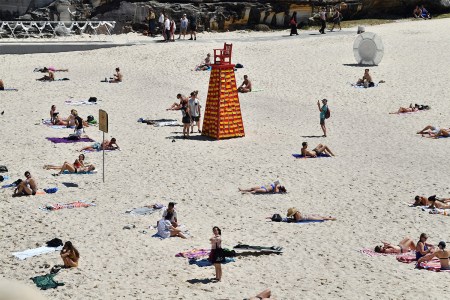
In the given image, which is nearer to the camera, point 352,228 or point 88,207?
point 352,228

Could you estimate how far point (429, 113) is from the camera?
23734 mm

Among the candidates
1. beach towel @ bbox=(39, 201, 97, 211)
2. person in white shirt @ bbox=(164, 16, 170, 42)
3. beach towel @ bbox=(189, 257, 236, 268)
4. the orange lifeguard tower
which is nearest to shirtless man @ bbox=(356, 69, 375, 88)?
the orange lifeguard tower

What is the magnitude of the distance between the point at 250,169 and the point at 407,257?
20.1 feet

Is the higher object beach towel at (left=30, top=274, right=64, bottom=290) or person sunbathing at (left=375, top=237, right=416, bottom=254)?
person sunbathing at (left=375, top=237, right=416, bottom=254)

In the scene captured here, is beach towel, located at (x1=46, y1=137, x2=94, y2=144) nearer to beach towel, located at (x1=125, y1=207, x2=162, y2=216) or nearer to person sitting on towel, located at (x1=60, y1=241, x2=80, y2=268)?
beach towel, located at (x1=125, y1=207, x2=162, y2=216)

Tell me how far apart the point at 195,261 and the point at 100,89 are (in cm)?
1570

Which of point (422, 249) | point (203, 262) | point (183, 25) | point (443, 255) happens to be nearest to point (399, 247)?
point (422, 249)

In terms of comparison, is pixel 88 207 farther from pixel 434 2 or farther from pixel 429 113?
pixel 434 2

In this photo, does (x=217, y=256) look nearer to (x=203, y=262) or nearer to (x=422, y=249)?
(x=203, y=262)

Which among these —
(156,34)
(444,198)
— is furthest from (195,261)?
(156,34)

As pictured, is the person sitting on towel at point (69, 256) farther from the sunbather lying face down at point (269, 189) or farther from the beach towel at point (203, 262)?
the sunbather lying face down at point (269, 189)

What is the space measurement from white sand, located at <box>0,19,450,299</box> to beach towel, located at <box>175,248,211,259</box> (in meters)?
0.15

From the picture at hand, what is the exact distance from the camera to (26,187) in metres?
15.3

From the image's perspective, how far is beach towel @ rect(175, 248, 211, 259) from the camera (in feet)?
40.1
